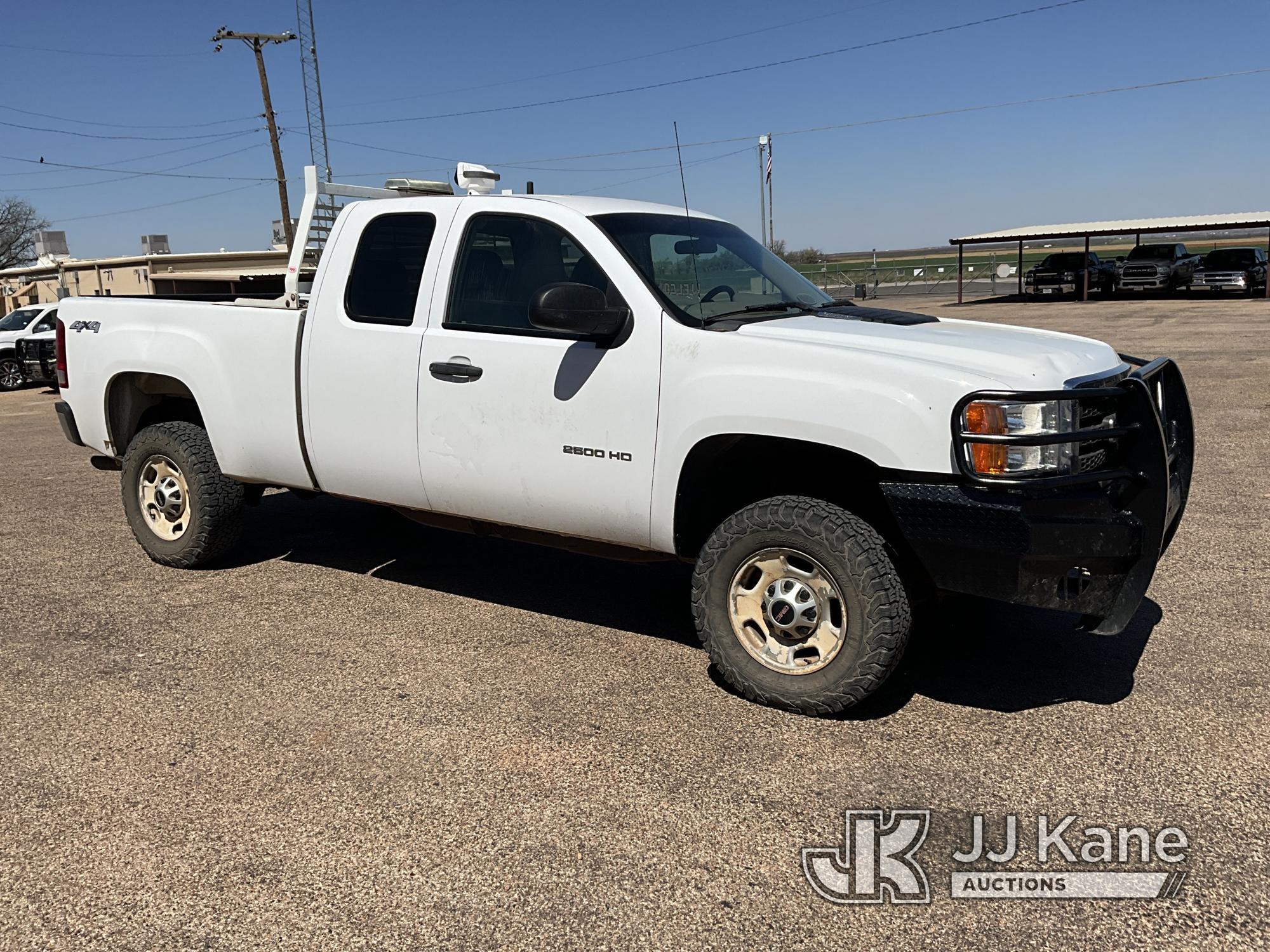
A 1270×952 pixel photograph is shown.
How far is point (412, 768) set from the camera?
378 centimetres

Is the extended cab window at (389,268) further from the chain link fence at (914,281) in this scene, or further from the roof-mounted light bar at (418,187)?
the chain link fence at (914,281)

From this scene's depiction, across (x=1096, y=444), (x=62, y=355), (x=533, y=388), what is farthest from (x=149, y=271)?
(x=1096, y=444)

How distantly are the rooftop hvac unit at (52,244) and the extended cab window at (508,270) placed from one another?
49761 millimetres

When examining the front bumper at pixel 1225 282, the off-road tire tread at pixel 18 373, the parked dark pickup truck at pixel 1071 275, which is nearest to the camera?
the off-road tire tread at pixel 18 373

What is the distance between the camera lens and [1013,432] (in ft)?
12.0

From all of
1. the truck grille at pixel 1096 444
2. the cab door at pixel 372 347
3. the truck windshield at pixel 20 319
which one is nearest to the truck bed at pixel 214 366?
the cab door at pixel 372 347

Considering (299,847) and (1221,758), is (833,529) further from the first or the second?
(299,847)

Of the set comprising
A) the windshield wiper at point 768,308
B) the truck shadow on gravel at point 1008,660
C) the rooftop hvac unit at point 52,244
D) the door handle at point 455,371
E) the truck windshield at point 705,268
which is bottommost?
the truck shadow on gravel at point 1008,660

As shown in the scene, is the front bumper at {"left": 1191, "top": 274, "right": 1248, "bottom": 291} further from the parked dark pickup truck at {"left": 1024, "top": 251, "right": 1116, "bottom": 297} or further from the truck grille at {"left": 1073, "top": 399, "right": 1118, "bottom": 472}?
the truck grille at {"left": 1073, "top": 399, "right": 1118, "bottom": 472}

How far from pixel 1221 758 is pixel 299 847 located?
309 centimetres

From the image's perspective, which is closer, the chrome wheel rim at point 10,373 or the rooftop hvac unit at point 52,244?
the chrome wheel rim at point 10,373

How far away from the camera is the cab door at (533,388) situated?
4.40 metres

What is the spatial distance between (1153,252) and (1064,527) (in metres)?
38.3

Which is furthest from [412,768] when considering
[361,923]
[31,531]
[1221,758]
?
[31,531]
